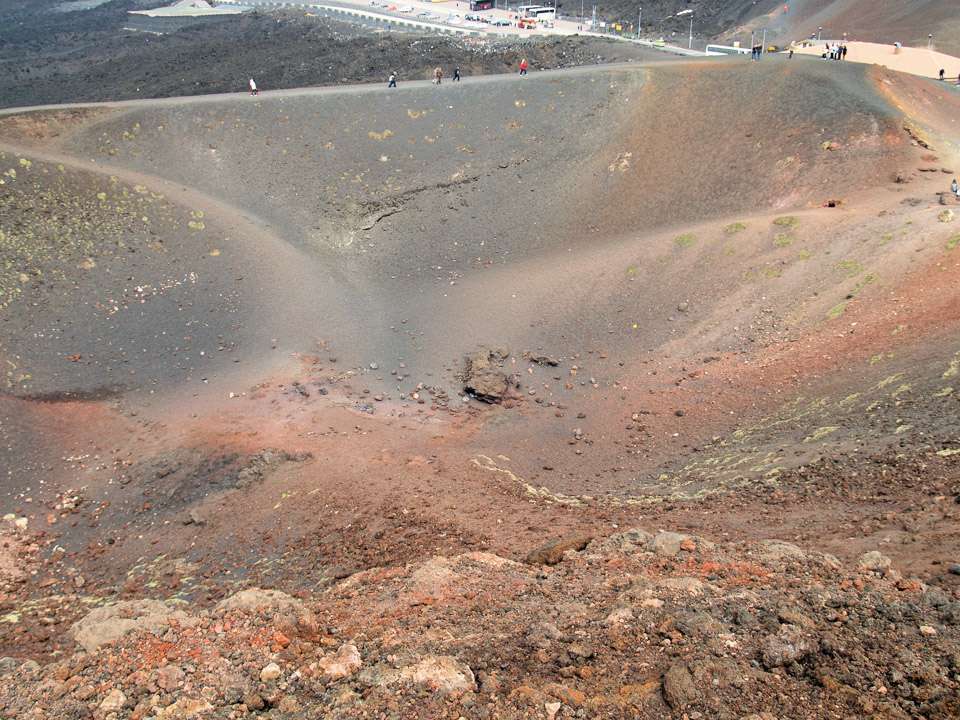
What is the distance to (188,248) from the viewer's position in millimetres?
26094

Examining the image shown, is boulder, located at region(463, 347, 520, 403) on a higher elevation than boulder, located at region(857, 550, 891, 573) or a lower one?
lower

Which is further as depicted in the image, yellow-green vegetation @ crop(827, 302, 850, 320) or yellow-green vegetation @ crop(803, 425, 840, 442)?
yellow-green vegetation @ crop(827, 302, 850, 320)

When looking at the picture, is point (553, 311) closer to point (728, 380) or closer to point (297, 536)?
point (728, 380)

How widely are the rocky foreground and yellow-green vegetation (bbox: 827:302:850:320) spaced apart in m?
11.6

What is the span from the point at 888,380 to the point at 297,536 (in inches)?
586

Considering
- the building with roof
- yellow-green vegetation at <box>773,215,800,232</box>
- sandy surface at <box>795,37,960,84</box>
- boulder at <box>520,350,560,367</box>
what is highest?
the building with roof

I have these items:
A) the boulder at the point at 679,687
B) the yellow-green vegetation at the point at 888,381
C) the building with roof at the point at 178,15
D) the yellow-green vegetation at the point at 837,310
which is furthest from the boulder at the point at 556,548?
the building with roof at the point at 178,15

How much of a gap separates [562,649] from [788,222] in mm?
20789

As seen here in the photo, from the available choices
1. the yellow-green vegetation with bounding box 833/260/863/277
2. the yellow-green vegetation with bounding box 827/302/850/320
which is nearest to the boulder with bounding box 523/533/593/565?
the yellow-green vegetation with bounding box 827/302/850/320

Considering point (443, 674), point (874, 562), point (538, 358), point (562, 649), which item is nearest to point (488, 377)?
point (538, 358)

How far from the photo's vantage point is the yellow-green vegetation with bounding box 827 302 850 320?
20.6m

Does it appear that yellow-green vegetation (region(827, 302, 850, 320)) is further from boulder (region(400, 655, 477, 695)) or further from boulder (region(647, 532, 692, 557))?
boulder (region(400, 655, 477, 695))

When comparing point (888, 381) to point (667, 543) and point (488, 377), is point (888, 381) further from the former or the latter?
point (488, 377)

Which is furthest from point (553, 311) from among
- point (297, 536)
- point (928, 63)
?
point (928, 63)
